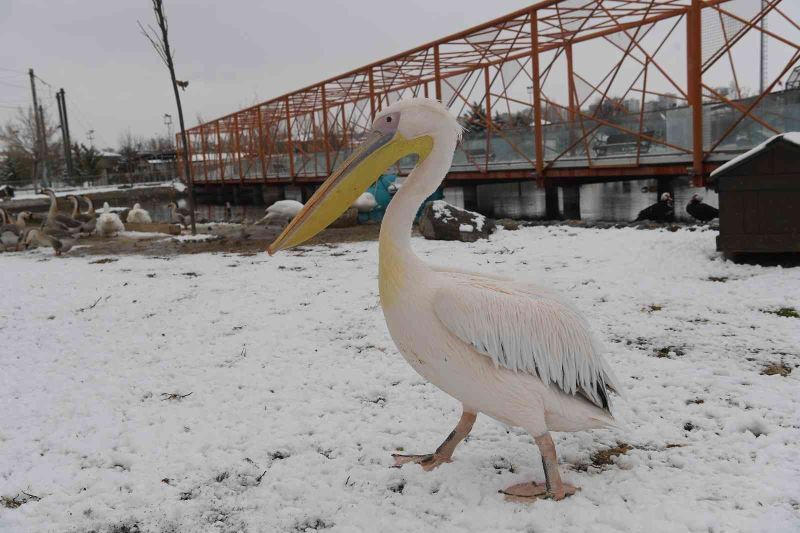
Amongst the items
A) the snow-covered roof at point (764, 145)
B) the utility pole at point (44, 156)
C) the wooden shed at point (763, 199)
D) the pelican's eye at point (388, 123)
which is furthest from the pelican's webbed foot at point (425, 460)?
the utility pole at point (44, 156)

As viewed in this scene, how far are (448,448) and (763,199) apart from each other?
14.5ft

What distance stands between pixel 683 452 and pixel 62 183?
39.9 m

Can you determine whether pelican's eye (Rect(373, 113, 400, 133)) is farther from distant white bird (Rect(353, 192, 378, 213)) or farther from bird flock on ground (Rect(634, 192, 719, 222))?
distant white bird (Rect(353, 192, 378, 213))

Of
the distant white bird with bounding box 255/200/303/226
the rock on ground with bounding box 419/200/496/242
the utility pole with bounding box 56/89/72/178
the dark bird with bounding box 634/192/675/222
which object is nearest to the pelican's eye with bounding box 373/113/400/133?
the rock on ground with bounding box 419/200/496/242

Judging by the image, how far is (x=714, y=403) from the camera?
278cm

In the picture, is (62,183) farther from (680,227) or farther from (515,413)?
(515,413)

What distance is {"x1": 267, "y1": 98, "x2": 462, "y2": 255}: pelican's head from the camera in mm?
2184

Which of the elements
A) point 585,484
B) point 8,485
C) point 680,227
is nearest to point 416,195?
point 585,484

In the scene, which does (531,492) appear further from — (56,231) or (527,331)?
(56,231)

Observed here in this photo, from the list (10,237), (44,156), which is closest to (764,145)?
(10,237)

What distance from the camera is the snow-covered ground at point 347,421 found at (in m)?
2.08

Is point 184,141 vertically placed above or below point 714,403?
above

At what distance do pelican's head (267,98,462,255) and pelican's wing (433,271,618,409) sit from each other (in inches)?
20.0

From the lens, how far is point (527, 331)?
2.07 meters
